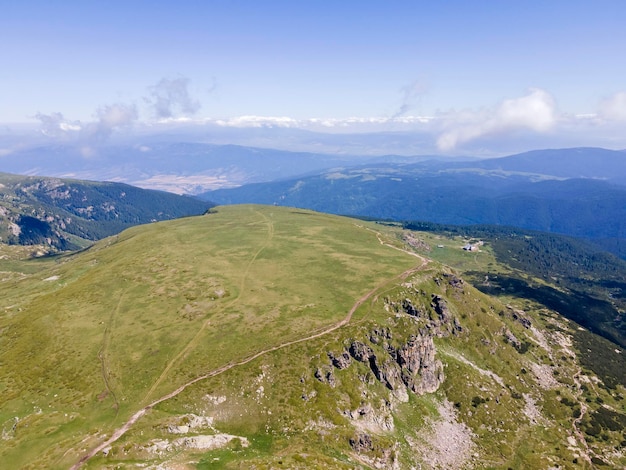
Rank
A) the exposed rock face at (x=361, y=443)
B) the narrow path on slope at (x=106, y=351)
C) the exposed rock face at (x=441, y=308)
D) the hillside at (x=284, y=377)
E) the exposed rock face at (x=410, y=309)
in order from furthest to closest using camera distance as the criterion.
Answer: the exposed rock face at (x=441, y=308)
the exposed rock face at (x=410, y=309)
the exposed rock face at (x=361, y=443)
the narrow path on slope at (x=106, y=351)
the hillside at (x=284, y=377)

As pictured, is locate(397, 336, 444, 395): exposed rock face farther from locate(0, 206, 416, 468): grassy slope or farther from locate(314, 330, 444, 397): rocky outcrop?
locate(0, 206, 416, 468): grassy slope

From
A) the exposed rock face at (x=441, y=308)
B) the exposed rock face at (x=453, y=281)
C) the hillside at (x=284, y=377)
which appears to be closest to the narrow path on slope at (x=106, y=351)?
the hillside at (x=284, y=377)

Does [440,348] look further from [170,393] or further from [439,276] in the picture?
[170,393]

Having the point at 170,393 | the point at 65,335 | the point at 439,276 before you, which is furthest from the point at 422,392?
the point at 65,335

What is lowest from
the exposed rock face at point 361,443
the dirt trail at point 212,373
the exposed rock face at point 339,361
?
the exposed rock face at point 361,443

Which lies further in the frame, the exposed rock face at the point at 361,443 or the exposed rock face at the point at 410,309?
the exposed rock face at the point at 410,309

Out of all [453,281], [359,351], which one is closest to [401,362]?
[359,351]

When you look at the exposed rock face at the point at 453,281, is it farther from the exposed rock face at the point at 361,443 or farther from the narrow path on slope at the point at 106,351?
the narrow path on slope at the point at 106,351
